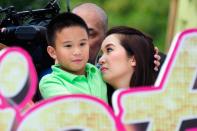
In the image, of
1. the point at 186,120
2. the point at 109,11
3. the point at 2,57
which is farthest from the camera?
the point at 109,11

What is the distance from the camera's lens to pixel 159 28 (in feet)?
20.8

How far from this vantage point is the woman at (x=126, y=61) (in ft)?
10.5

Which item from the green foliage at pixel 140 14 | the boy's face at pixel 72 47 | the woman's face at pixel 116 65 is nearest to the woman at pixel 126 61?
the woman's face at pixel 116 65

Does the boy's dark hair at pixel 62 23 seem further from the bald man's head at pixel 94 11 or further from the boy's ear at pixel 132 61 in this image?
the bald man's head at pixel 94 11

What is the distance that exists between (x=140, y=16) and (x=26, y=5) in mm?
2395

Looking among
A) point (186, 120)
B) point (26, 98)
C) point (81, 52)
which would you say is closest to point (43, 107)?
point (26, 98)

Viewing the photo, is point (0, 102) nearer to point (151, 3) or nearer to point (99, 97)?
point (99, 97)

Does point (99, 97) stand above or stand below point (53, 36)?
below

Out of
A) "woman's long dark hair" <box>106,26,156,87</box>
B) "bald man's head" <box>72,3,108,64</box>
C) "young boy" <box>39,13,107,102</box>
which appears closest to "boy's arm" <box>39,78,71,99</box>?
"young boy" <box>39,13,107,102</box>

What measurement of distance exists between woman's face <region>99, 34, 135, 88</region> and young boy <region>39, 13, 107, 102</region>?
2.7 inches

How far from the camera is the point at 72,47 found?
3047mm

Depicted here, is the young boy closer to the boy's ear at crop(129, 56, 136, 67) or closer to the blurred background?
the boy's ear at crop(129, 56, 136, 67)

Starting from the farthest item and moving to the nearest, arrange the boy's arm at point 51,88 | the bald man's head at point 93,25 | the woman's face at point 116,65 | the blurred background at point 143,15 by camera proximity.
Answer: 1. the blurred background at point 143,15
2. the bald man's head at point 93,25
3. the woman's face at point 116,65
4. the boy's arm at point 51,88

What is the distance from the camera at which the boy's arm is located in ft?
9.89
